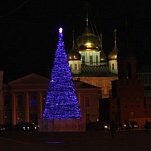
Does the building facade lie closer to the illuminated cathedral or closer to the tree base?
the illuminated cathedral

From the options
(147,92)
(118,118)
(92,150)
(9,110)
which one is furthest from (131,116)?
(92,150)

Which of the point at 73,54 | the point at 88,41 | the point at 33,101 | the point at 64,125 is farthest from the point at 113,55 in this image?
the point at 64,125

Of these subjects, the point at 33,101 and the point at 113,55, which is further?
the point at 113,55

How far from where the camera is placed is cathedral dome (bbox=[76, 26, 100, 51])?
326 feet

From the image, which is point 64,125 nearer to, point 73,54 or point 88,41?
point 73,54

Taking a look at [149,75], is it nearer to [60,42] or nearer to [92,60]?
[92,60]

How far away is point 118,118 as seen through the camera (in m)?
79.9

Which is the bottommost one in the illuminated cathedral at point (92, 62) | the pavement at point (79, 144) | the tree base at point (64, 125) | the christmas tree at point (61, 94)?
the pavement at point (79, 144)

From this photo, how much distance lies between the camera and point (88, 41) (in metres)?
99.6

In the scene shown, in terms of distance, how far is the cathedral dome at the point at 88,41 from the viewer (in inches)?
3907

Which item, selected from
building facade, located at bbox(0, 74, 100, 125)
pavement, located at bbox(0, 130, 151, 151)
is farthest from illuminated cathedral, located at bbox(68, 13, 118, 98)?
pavement, located at bbox(0, 130, 151, 151)

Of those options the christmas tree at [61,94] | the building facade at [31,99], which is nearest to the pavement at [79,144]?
the christmas tree at [61,94]

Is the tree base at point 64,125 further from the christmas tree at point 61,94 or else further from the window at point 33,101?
the window at point 33,101

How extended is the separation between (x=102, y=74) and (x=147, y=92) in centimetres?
1299
